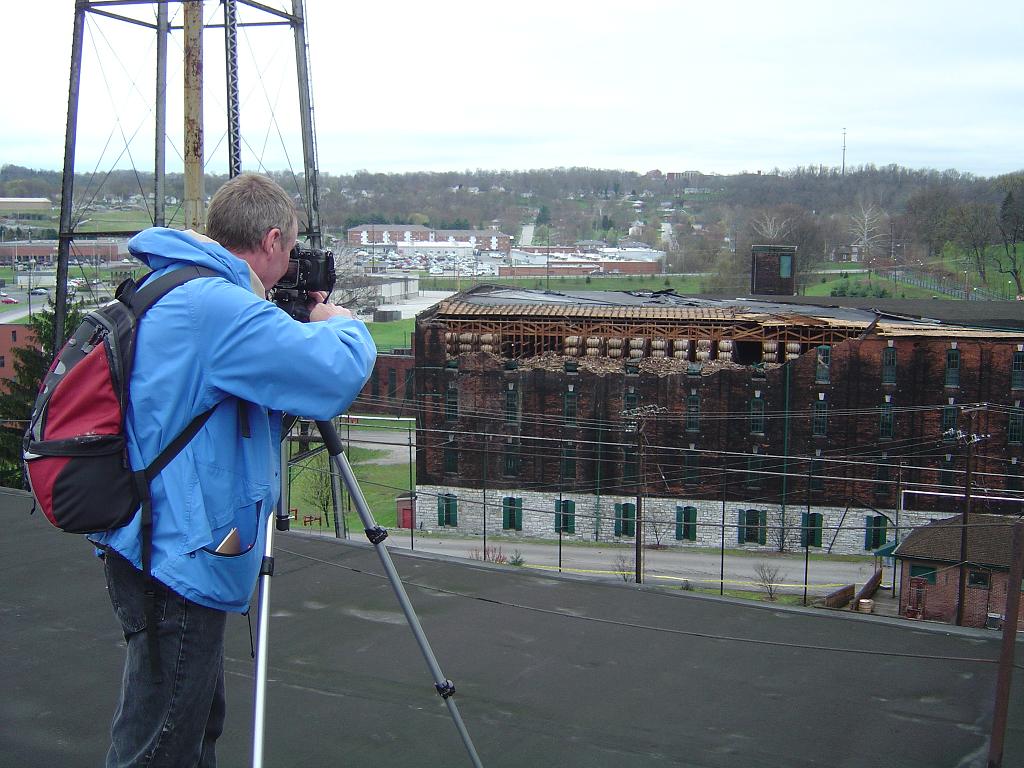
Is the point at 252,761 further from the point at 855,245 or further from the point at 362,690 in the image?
the point at 855,245

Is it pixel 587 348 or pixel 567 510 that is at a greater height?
pixel 587 348

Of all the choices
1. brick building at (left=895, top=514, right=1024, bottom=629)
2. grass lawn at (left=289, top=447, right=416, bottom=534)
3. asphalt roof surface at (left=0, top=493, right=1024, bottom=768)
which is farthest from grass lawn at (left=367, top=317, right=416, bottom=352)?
asphalt roof surface at (left=0, top=493, right=1024, bottom=768)

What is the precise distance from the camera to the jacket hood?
2.19 m

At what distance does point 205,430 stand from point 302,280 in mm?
569

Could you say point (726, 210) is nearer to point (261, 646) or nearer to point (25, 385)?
point (25, 385)

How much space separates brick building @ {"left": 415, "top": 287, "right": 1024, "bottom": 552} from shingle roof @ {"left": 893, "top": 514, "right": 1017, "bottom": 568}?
24.5 ft

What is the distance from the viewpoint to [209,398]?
213 centimetres

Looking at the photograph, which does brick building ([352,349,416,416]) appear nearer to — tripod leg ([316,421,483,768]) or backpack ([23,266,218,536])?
tripod leg ([316,421,483,768])

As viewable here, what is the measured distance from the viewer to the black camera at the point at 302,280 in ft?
8.34

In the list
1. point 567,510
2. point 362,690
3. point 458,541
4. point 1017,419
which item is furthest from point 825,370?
point 362,690

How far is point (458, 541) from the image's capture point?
31875mm

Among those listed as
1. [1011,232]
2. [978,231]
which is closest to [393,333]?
[978,231]

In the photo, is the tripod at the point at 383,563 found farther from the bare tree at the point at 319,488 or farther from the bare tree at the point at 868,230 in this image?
the bare tree at the point at 868,230

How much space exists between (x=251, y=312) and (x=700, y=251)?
300 ft
